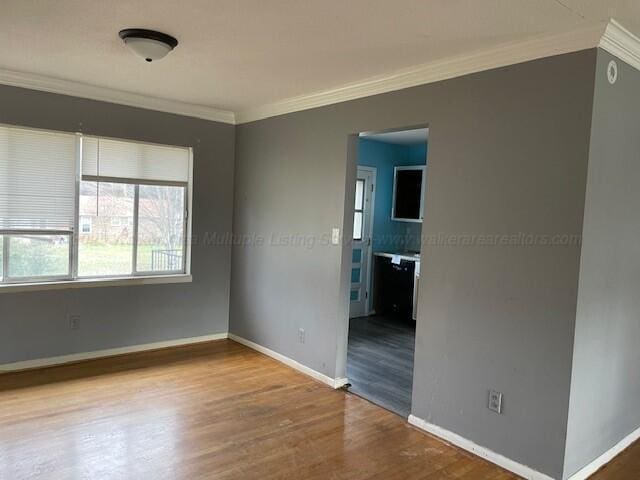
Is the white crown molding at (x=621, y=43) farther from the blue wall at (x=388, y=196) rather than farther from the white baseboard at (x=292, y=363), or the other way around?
the blue wall at (x=388, y=196)

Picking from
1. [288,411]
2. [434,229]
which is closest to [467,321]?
[434,229]

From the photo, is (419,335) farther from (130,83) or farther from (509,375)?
(130,83)

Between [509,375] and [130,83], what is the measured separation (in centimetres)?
351

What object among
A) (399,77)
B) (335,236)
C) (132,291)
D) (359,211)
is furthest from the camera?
(359,211)

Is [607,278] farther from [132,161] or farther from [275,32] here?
[132,161]

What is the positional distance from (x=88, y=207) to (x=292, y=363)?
89.6 inches

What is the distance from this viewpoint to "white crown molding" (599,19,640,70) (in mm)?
2287

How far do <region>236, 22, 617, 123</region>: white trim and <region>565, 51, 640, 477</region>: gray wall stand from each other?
0.52ft

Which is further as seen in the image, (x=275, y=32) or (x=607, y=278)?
(x=607, y=278)

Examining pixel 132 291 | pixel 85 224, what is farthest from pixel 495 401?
pixel 85 224

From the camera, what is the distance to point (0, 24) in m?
2.57

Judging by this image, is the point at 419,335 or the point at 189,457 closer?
the point at 189,457

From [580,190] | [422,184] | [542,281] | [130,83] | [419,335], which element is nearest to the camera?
[580,190]

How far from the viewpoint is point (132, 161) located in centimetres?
431
